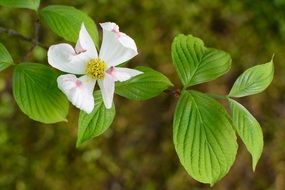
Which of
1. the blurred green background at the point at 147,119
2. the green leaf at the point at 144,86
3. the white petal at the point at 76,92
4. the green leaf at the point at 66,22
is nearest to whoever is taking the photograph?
the white petal at the point at 76,92

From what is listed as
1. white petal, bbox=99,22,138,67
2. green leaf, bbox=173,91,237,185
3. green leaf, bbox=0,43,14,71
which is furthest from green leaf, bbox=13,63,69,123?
green leaf, bbox=173,91,237,185

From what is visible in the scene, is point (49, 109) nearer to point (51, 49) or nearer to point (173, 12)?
point (51, 49)

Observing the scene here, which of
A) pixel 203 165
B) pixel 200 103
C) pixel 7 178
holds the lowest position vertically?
pixel 7 178

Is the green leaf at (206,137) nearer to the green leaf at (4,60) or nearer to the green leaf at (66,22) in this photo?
the green leaf at (66,22)

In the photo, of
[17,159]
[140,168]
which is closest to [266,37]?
[140,168]

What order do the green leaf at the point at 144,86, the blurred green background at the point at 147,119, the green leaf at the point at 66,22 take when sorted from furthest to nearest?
the blurred green background at the point at 147,119
the green leaf at the point at 66,22
the green leaf at the point at 144,86

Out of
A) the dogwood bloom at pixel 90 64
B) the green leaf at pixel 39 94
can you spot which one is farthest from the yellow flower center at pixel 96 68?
the green leaf at pixel 39 94

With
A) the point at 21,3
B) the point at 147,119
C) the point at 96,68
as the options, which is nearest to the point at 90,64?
the point at 96,68

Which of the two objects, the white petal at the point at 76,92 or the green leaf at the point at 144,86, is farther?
the green leaf at the point at 144,86
